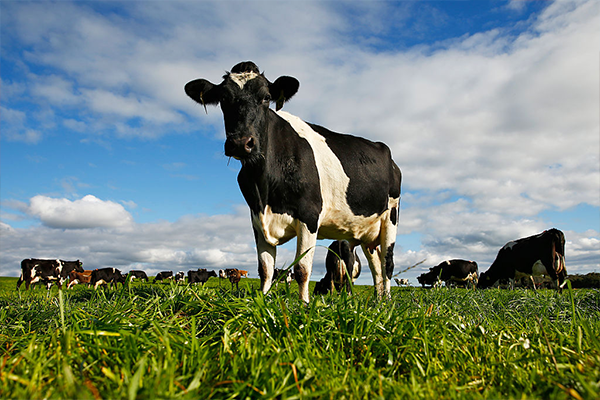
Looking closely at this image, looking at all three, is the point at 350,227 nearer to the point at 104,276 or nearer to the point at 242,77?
the point at 242,77

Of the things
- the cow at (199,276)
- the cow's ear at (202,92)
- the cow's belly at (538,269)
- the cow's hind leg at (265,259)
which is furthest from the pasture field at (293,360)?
the cow at (199,276)

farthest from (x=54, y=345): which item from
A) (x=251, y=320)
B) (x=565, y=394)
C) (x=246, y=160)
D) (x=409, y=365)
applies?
(x=246, y=160)

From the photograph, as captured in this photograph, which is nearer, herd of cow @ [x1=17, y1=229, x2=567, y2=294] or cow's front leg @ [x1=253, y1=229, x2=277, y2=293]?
cow's front leg @ [x1=253, y1=229, x2=277, y2=293]

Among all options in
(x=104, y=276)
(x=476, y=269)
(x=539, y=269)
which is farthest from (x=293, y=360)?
(x=476, y=269)

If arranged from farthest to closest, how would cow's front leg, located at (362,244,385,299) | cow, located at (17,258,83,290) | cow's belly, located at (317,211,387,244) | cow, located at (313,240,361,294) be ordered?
cow, located at (17,258,83,290)
cow, located at (313,240,361,294)
cow's front leg, located at (362,244,385,299)
cow's belly, located at (317,211,387,244)

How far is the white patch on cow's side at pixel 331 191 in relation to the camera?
6.64m

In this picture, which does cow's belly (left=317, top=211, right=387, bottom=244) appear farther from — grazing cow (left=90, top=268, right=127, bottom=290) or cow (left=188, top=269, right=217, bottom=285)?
cow (left=188, top=269, right=217, bottom=285)

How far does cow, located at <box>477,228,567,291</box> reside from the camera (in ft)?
61.5

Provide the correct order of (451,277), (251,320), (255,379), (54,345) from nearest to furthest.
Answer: (255,379) → (54,345) → (251,320) → (451,277)

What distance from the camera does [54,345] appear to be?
7.89 ft

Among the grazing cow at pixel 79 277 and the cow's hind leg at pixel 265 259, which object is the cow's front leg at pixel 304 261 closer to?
the cow's hind leg at pixel 265 259

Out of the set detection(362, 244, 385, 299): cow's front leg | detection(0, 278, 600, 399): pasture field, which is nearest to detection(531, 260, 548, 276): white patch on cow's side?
detection(362, 244, 385, 299): cow's front leg

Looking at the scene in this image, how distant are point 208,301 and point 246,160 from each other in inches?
106

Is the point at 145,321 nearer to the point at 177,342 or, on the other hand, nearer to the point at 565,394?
the point at 177,342
